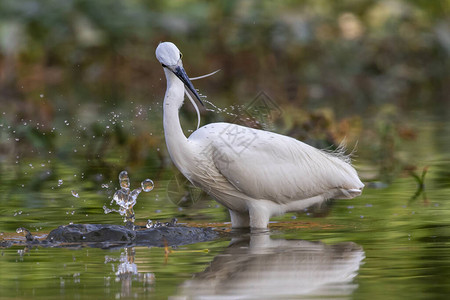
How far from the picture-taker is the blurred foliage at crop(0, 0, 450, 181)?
76.9ft

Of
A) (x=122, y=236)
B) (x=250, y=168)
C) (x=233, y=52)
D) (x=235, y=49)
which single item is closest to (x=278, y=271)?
(x=122, y=236)

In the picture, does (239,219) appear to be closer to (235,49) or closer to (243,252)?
(243,252)

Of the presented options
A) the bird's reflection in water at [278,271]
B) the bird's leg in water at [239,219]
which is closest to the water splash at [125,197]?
the bird's leg in water at [239,219]

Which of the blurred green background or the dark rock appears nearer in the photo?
the dark rock

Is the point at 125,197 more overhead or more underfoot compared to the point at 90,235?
more overhead

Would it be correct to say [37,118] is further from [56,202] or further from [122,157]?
[56,202]

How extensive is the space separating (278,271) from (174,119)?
212 centimetres

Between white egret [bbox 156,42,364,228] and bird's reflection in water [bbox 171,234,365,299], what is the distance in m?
0.81

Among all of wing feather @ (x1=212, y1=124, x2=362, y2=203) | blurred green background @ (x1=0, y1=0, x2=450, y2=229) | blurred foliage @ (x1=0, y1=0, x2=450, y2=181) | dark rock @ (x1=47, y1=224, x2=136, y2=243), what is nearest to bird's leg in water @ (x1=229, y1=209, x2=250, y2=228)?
wing feather @ (x1=212, y1=124, x2=362, y2=203)

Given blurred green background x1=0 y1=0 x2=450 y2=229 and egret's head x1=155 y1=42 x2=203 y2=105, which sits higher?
blurred green background x1=0 y1=0 x2=450 y2=229

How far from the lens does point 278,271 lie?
6160 millimetres

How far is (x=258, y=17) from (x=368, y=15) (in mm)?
2676

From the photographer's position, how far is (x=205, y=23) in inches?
1028

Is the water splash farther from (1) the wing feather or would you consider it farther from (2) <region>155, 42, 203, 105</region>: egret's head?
(2) <region>155, 42, 203, 105</region>: egret's head
